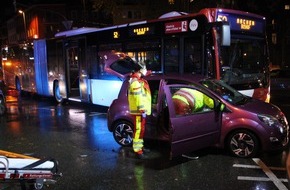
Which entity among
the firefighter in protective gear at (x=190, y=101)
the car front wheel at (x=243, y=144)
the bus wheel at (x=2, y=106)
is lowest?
the car front wheel at (x=243, y=144)

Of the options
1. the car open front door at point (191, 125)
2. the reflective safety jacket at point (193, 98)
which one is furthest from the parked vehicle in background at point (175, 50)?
the car open front door at point (191, 125)

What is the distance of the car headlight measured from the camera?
711cm

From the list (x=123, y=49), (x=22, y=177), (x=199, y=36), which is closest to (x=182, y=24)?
(x=199, y=36)

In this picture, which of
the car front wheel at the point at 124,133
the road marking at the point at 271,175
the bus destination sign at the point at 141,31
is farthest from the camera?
the bus destination sign at the point at 141,31

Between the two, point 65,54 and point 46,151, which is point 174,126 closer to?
point 46,151

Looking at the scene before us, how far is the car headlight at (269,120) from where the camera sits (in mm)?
7109

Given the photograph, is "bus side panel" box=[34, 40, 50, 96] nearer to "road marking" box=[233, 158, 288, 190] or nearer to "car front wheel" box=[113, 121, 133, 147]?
"car front wheel" box=[113, 121, 133, 147]

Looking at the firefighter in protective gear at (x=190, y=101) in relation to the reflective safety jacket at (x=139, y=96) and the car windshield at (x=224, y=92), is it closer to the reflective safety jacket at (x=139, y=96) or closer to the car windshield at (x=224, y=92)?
the car windshield at (x=224, y=92)

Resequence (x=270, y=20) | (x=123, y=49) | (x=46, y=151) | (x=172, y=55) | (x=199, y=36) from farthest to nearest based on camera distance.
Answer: (x=270, y=20)
(x=123, y=49)
(x=172, y=55)
(x=199, y=36)
(x=46, y=151)

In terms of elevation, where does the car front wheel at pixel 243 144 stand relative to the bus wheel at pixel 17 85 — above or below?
below

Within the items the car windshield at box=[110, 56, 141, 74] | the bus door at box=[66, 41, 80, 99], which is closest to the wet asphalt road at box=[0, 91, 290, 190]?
the car windshield at box=[110, 56, 141, 74]

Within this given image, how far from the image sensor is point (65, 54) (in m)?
16.5

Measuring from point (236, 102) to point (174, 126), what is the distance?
65.3 inches

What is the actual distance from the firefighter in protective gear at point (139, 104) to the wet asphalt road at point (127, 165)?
0.37m
